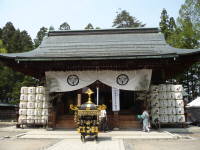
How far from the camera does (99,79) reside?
13.7 meters

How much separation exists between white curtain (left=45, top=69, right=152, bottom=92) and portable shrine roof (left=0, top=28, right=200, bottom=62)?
49.3 inches

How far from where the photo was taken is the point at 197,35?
22.9m

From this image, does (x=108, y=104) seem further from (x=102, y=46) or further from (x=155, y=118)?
(x=102, y=46)

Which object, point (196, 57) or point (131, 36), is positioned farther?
→ point (131, 36)

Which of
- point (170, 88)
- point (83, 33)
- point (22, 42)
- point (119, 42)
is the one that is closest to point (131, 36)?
point (119, 42)

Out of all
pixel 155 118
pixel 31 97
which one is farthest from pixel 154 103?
pixel 31 97

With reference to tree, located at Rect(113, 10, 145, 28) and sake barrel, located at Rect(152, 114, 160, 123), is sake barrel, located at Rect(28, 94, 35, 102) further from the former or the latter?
tree, located at Rect(113, 10, 145, 28)

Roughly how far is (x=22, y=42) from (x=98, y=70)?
33.4 meters

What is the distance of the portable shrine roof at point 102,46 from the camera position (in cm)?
1270

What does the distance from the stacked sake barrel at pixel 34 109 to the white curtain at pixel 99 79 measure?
1721 mm

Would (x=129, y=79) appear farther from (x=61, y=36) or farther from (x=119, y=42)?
(x=61, y=36)

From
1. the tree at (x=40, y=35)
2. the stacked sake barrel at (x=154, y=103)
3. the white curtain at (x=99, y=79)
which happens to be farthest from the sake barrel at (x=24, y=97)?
the tree at (x=40, y=35)

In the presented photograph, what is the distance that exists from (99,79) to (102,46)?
118 inches

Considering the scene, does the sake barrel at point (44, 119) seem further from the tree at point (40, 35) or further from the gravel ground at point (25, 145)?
the tree at point (40, 35)
